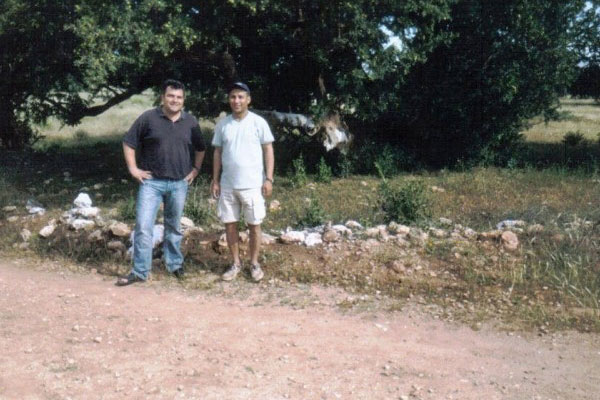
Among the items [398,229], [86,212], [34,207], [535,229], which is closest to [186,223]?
[86,212]

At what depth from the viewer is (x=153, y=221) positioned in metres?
6.57

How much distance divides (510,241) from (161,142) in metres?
3.78

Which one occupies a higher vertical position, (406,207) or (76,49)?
(76,49)

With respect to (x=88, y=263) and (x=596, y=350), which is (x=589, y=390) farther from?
(x=88, y=263)

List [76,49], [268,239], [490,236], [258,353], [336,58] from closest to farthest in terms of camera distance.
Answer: [258,353]
[490,236]
[268,239]
[76,49]
[336,58]

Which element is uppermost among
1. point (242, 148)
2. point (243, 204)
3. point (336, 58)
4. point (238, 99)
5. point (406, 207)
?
point (336, 58)

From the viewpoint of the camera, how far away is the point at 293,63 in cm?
1407

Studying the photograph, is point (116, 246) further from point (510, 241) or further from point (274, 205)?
point (510, 241)

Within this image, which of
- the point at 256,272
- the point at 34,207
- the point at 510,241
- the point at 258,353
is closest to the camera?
the point at 258,353

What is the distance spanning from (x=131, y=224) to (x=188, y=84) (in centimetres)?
631

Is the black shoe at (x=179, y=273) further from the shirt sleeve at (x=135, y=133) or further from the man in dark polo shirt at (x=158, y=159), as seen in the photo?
the shirt sleeve at (x=135, y=133)

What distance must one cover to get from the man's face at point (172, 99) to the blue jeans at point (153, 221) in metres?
0.72

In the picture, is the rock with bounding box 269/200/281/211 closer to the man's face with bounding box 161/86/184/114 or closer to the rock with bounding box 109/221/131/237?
the rock with bounding box 109/221/131/237

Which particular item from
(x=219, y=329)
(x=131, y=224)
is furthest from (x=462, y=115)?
(x=219, y=329)
